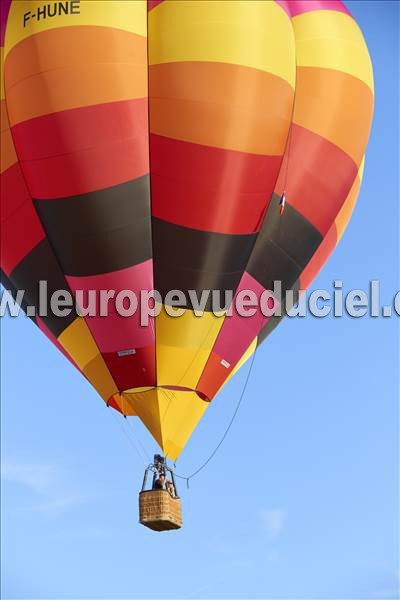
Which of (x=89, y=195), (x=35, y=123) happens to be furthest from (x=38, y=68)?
(x=89, y=195)

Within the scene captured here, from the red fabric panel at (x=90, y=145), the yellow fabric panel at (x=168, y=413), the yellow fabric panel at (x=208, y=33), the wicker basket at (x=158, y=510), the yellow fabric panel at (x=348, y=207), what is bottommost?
the wicker basket at (x=158, y=510)

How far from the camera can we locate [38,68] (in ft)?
48.6

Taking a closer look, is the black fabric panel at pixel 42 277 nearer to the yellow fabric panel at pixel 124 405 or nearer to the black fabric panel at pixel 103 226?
the black fabric panel at pixel 103 226

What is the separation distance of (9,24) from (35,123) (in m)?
1.37

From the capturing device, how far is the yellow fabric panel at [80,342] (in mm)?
15662

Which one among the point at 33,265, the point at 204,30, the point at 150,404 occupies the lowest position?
the point at 150,404

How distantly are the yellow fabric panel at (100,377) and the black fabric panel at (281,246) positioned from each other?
2317mm

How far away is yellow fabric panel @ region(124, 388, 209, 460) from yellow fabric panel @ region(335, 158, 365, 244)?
362 centimetres

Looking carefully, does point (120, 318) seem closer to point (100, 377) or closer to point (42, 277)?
point (100, 377)

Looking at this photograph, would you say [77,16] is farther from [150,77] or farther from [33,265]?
[33,265]

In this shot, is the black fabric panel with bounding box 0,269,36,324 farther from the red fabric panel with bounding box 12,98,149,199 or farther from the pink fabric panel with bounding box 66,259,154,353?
the red fabric panel with bounding box 12,98,149,199

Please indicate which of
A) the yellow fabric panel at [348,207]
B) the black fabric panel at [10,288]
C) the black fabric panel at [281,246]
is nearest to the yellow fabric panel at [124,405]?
the black fabric panel at [10,288]

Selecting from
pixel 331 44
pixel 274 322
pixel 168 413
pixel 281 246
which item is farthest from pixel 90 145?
pixel 274 322

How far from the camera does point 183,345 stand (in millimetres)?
15492
